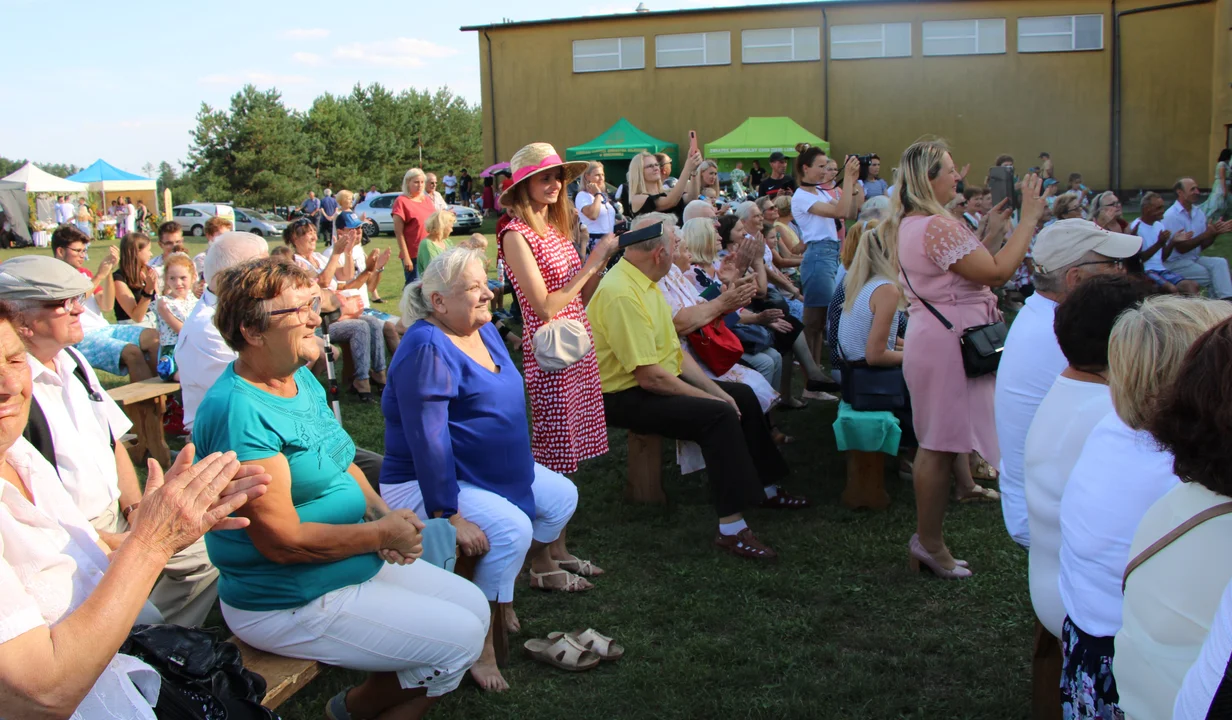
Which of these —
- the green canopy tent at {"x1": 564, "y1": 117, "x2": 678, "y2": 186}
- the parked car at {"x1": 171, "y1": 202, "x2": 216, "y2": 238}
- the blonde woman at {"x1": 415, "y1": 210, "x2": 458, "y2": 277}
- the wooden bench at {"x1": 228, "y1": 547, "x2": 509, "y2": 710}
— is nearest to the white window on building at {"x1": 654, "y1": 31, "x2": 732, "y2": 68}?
the green canopy tent at {"x1": 564, "y1": 117, "x2": 678, "y2": 186}

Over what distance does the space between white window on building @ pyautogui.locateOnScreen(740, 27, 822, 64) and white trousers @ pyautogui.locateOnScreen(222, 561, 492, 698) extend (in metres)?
28.4

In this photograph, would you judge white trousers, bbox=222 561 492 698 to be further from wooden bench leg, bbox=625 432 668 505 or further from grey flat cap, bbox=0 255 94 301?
wooden bench leg, bbox=625 432 668 505

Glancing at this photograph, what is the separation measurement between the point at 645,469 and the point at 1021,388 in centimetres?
230

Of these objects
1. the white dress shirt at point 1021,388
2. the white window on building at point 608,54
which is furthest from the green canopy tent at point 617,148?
the white dress shirt at point 1021,388

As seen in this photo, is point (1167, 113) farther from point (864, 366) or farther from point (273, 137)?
point (273, 137)

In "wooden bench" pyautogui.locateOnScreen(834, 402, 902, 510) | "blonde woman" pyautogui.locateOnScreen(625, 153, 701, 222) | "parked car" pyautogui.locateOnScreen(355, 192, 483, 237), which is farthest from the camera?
"parked car" pyautogui.locateOnScreen(355, 192, 483, 237)

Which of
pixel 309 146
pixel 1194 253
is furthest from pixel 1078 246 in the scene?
pixel 309 146

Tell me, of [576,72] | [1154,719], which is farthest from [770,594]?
[576,72]

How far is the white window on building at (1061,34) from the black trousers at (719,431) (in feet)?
90.1

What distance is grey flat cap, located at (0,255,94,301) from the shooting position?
2.83 metres

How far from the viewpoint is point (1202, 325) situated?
193cm

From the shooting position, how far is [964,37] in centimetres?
2814

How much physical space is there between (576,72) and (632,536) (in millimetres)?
27352

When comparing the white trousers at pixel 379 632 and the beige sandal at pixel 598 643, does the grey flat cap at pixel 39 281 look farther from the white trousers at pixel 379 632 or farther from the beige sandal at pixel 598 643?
the beige sandal at pixel 598 643
